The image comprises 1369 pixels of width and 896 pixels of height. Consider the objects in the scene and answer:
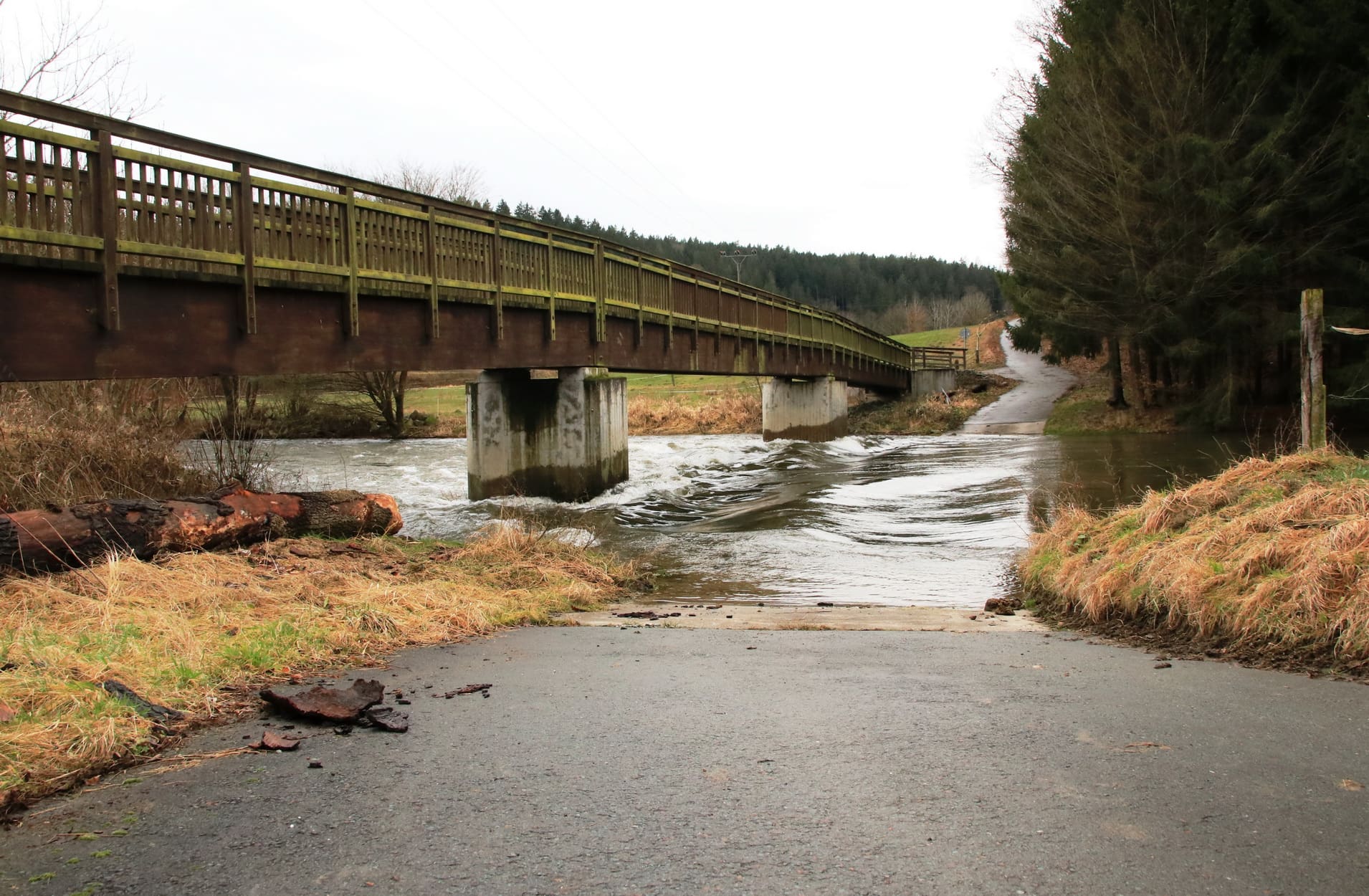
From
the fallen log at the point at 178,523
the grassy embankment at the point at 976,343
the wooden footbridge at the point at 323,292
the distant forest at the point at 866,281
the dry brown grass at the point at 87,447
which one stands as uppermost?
the distant forest at the point at 866,281

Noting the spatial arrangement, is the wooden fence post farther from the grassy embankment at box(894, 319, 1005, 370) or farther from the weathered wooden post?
the grassy embankment at box(894, 319, 1005, 370)

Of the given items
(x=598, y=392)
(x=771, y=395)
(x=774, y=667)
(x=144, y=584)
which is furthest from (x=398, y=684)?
(x=771, y=395)

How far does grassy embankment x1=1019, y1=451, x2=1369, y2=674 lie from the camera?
6.39 metres

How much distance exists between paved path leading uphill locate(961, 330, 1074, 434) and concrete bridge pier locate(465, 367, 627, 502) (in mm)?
24293

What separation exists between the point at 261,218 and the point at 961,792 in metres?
10.8

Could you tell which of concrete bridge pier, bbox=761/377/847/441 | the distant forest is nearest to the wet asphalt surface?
concrete bridge pier, bbox=761/377/847/441

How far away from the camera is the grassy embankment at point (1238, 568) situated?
6395 mm

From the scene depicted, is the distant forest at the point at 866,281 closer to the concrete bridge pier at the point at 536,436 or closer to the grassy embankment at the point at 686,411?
the grassy embankment at the point at 686,411

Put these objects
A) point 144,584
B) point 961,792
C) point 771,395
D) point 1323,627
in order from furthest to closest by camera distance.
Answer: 1. point 771,395
2. point 144,584
3. point 1323,627
4. point 961,792

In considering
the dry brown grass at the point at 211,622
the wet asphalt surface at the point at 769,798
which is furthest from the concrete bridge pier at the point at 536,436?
the wet asphalt surface at the point at 769,798

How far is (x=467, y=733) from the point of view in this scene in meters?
4.86

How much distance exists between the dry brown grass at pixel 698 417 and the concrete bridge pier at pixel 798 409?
16.4 feet

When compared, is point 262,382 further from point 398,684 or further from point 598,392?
point 398,684

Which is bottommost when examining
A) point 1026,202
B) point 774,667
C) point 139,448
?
point 774,667
